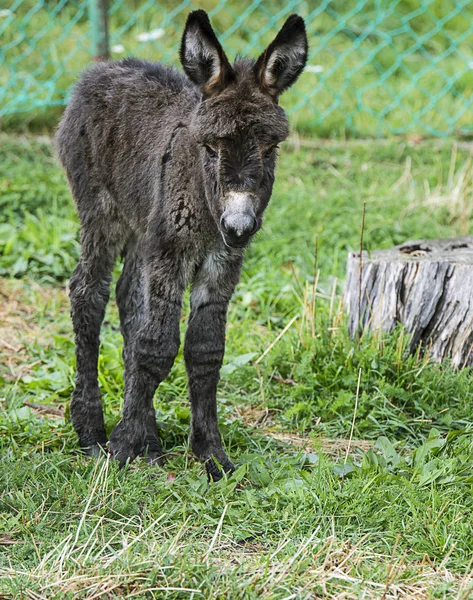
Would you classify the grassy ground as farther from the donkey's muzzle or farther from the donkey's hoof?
the donkey's muzzle

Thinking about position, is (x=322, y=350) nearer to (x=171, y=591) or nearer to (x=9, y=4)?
(x=171, y=591)

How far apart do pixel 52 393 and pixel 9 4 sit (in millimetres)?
6793

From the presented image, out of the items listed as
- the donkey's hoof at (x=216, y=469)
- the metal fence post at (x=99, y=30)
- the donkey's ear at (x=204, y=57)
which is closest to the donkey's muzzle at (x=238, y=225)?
the donkey's ear at (x=204, y=57)

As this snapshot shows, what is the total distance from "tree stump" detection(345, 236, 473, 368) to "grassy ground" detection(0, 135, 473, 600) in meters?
0.13

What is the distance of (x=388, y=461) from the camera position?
4219 millimetres

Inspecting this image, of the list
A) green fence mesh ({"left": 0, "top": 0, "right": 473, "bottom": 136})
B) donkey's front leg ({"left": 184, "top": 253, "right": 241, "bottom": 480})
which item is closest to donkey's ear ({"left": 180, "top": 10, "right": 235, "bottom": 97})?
donkey's front leg ({"left": 184, "top": 253, "right": 241, "bottom": 480})

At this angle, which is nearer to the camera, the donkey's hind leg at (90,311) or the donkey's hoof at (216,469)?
the donkey's hoof at (216,469)

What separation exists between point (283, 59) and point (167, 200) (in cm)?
85

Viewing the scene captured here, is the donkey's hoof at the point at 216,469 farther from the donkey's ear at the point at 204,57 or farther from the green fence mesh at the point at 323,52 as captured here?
the green fence mesh at the point at 323,52

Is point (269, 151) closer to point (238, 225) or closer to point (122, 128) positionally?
point (238, 225)

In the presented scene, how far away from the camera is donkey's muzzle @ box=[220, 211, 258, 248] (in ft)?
12.1

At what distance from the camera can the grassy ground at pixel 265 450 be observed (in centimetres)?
334

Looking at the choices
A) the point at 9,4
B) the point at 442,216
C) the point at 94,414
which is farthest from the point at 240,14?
the point at 94,414

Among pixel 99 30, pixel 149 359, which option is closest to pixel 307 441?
pixel 149 359
